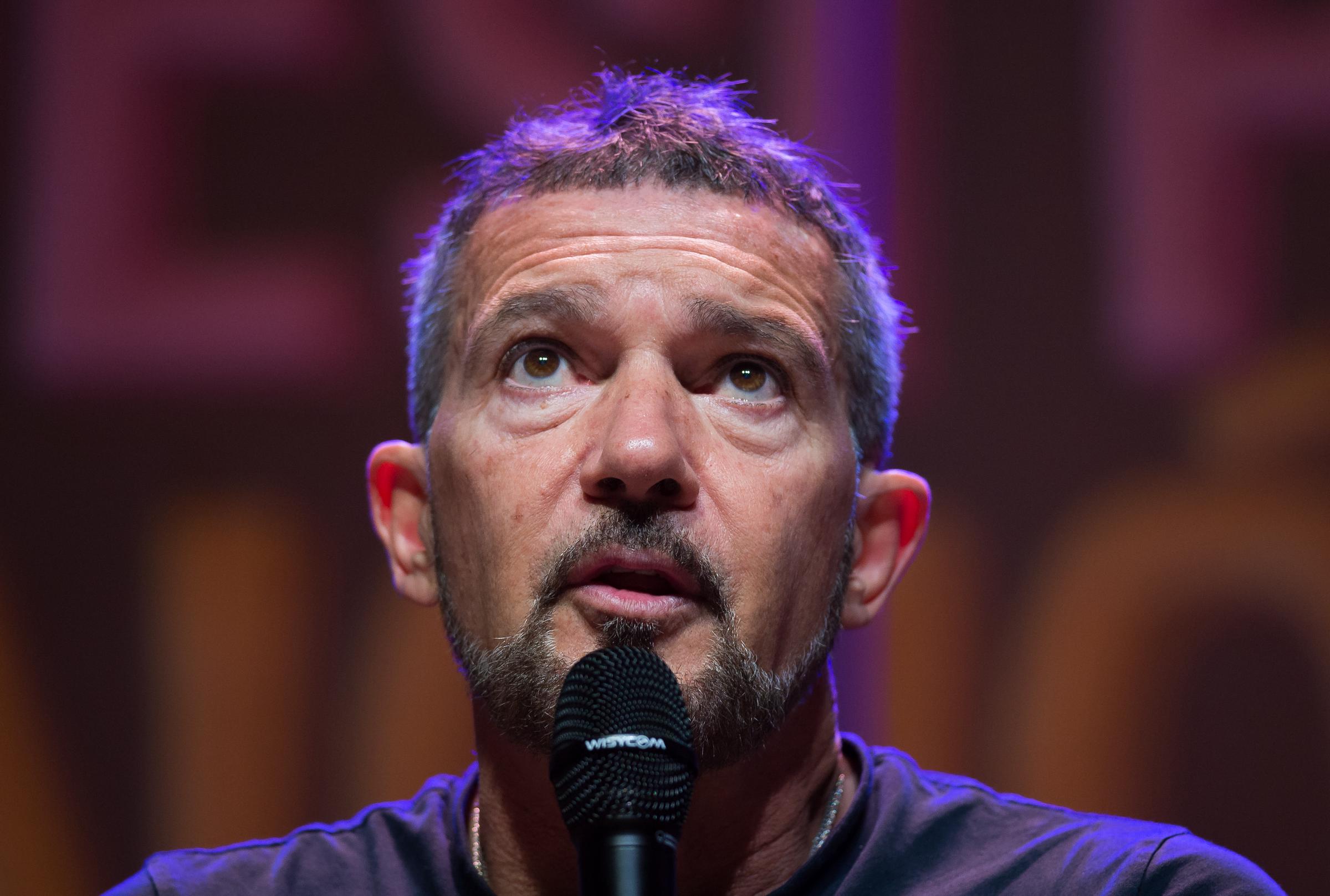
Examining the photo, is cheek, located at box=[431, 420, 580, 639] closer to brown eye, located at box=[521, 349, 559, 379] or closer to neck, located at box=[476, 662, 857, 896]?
brown eye, located at box=[521, 349, 559, 379]

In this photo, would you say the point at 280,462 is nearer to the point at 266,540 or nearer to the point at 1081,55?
the point at 266,540

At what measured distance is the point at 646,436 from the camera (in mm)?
1479

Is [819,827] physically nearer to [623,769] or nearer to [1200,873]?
[1200,873]

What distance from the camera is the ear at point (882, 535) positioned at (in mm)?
1881

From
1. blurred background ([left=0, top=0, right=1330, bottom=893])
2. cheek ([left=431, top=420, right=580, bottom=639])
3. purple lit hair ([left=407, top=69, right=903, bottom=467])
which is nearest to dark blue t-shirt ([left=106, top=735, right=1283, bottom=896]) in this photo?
cheek ([left=431, top=420, right=580, bottom=639])

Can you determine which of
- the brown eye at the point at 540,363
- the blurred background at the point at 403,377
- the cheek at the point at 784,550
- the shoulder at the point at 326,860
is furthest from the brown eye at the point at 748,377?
the blurred background at the point at 403,377

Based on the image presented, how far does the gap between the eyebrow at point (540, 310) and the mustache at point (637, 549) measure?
12.0 inches

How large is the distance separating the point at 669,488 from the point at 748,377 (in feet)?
0.90

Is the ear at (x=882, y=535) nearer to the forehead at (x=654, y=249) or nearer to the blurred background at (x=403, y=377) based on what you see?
the forehead at (x=654, y=249)

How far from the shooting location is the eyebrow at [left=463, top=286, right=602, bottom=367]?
165 centimetres

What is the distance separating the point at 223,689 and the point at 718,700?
1.69 metres

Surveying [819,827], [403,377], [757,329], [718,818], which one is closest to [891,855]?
[819,827]

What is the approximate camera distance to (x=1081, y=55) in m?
2.81

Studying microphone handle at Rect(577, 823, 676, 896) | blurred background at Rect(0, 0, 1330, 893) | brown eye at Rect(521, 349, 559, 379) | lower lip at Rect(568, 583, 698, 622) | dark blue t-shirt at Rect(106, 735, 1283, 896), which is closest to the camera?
microphone handle at Rect(577, 823, 676, 896)
